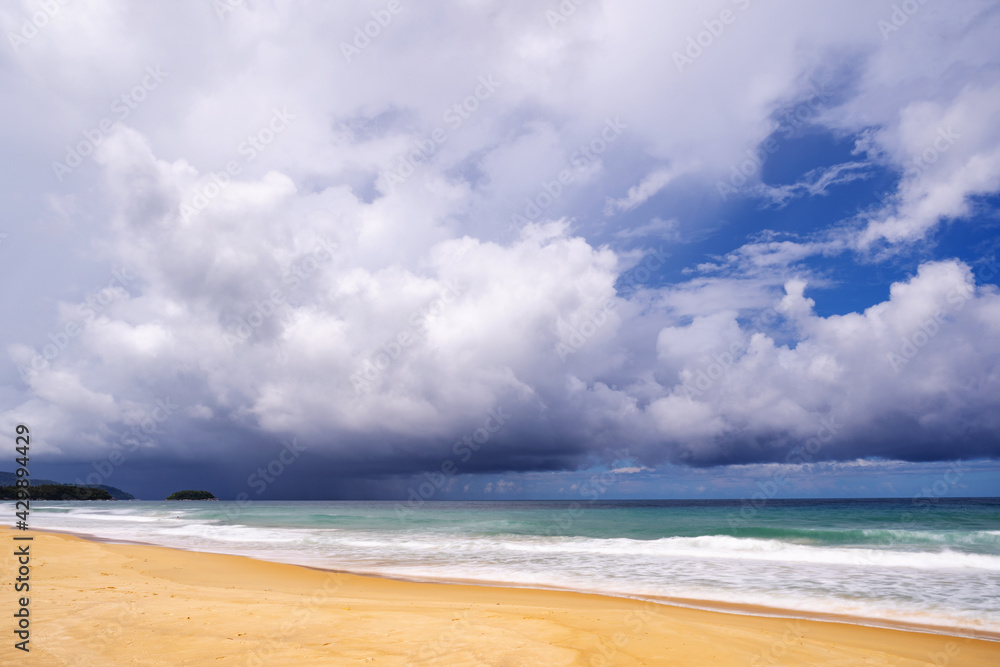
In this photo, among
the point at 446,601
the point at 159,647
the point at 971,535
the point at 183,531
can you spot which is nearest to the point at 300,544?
the point at 183,531

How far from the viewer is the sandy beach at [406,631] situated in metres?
6.62

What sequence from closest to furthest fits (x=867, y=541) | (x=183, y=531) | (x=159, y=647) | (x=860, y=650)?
(x=159, y=647)
(x=860, y=650)
(x=867, y=541)
(x=183, y=531)

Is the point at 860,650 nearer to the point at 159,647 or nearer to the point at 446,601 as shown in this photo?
the point at 446,601

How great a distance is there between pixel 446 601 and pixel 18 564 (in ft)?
39.5

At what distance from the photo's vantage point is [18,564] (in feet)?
45.4

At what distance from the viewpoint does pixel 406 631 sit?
7.91m

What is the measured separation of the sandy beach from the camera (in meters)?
6.62

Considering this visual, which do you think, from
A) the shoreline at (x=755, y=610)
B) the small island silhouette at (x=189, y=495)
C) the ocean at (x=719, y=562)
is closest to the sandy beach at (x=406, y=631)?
the shoreline at (x=755, y=610)
